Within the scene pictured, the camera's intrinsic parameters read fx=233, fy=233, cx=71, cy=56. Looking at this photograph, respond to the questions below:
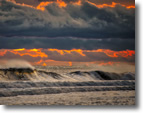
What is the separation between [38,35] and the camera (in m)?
5.90

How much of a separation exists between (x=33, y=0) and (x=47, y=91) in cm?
234

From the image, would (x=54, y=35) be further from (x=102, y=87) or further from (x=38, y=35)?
(x=102, y=87)

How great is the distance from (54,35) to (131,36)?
1.90m

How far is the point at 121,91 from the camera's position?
5.83m

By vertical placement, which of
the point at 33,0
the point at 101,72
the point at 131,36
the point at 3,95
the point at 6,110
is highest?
the point at 33,0

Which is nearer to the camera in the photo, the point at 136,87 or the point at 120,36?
the point at 136,87

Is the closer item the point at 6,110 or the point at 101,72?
the point at 6,110

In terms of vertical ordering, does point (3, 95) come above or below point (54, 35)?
below

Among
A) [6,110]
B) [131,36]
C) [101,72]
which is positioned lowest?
[6,110]

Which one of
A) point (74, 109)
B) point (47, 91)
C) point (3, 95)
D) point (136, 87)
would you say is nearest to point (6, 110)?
point (3, 95)

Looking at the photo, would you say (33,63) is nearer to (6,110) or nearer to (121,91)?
(6,110)

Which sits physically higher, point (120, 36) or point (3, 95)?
point (120, 36)

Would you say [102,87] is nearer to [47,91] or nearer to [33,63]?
[47,91]

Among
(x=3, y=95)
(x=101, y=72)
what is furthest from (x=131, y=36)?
(x=3, y=95)
